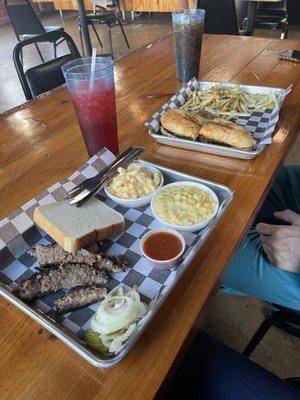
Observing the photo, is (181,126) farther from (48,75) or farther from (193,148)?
(48,75)

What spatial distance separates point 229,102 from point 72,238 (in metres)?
0.96

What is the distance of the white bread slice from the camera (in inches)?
30.9

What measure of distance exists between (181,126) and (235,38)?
1624 mm

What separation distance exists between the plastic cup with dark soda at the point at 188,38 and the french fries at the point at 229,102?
0.82 feet

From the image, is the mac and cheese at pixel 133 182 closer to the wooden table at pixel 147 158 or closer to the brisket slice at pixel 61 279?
the wooden table at pixel 147 158

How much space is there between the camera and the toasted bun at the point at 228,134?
1101 millimetres

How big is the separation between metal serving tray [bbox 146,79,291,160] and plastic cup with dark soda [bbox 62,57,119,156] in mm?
184

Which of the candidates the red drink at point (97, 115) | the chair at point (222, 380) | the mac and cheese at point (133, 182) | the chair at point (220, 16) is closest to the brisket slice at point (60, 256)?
the mac and cheese at point (133, 182)

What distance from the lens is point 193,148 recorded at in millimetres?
1171

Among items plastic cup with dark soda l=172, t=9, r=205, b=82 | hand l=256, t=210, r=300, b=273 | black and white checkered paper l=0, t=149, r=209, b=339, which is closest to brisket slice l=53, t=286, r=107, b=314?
black and white checkered paper l=0, t=149, r=209, b=339

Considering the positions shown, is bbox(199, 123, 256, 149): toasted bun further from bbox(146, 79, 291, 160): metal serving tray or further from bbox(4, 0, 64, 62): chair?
bbox(4, 0, 64, 62): chair

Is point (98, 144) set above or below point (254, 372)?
above

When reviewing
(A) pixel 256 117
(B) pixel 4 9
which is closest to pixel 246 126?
(A) pixel 256 117

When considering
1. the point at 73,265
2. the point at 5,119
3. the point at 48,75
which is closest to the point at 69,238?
the point at 73,265
